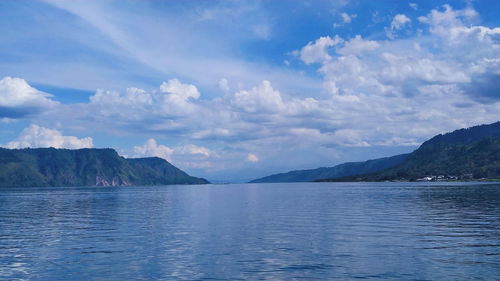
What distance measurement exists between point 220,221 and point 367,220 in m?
29.6

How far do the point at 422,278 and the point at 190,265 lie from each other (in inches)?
898

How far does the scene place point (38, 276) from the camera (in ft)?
139

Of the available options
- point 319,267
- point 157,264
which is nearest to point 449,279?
point 319,267

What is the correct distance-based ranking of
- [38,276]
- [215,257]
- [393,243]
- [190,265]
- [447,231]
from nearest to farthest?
[38,276], [190,265], [215,257], [393,243], [447,231]

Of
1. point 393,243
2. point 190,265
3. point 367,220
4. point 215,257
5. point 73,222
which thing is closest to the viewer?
point 190,265

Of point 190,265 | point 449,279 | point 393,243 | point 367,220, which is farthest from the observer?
point 367,220

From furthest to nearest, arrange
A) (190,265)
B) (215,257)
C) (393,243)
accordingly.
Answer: (393,243) < (215,257) < (190,265)

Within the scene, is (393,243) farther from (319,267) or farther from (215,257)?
(215,257)

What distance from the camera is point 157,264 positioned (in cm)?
4675

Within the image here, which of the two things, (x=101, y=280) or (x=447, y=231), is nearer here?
(x=101, y=280)

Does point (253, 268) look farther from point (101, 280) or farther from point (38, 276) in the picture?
point (38, 276)

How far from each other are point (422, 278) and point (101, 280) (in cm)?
2908

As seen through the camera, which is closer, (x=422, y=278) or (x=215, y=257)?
(x=422, y=278)

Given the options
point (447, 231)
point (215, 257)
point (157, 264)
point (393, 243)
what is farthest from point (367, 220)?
point (157, 264)
